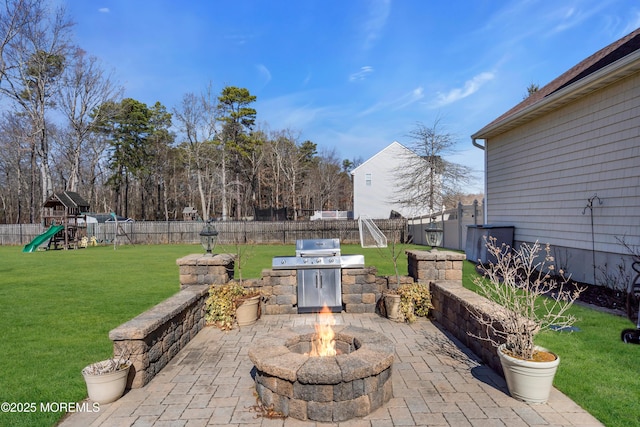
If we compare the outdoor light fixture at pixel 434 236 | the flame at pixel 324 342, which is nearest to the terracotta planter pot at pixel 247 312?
the flame at pixel 324 342

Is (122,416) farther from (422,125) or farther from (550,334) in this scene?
(422,125)

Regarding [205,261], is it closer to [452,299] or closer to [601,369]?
[452,299]

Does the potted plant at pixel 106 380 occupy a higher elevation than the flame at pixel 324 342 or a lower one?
lower

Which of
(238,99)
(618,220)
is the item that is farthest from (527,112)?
(238,99)

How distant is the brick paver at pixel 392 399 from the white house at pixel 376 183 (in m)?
23.4

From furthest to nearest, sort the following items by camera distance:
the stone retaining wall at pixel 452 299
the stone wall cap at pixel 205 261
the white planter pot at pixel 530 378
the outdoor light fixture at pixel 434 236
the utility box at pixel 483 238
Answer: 1. the utility box at pixel 483 238
2. the outdoor light fixture at pixel 434 236
3. the stone wall cap at pixel 205 261
4. the stone retaining wall at pixel 452 299
5. the white planter pot at pixel 530 378

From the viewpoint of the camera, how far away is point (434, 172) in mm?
19859

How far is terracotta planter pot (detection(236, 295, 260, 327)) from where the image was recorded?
514cm

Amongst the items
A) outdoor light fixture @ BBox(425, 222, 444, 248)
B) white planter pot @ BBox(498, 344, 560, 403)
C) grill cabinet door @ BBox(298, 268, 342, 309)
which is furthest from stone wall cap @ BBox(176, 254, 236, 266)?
white planter pot @ BBox(498, 344, 560, 403)

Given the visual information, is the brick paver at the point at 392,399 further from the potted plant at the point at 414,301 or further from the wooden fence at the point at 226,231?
the wooden fence at the point at 226,231

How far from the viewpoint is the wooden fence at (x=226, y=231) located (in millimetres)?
20922

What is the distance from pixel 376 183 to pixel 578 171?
1987cm

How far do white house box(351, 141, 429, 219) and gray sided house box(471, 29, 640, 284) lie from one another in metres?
16.8

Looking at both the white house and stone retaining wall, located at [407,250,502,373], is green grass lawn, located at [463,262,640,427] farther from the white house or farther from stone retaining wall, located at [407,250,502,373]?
the white house
